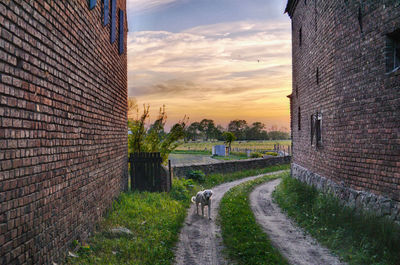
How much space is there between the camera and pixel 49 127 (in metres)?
4.75

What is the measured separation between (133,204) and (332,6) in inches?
342

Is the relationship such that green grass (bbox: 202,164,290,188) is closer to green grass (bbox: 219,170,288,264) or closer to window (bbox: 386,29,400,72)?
green grass (bbox: 219,170,288,264)

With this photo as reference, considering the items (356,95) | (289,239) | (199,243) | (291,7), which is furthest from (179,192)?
(291,7)

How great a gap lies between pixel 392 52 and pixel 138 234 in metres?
6.99

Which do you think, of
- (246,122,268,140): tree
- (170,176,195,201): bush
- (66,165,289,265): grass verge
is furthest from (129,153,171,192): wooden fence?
(246,122,268,140): tree

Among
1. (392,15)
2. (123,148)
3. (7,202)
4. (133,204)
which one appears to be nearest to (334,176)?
(392,15)

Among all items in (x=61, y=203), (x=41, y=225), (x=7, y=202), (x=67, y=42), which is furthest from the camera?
(x=67, y=42)

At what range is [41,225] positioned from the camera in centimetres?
442

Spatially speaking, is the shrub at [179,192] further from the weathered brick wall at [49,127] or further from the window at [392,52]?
the window at [392,52]

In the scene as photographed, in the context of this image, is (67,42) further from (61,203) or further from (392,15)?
(392,15)

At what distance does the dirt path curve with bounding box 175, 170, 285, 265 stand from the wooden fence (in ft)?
9.64

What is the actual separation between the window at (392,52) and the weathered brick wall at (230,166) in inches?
485

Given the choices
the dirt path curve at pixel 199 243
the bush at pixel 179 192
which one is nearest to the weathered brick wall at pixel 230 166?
the bush at pixel 179 192

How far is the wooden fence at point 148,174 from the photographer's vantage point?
12492 mm
